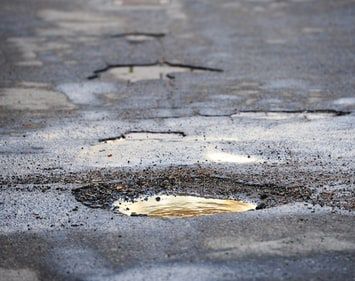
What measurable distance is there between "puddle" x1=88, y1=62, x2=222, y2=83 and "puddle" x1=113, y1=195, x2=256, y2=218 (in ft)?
19.5

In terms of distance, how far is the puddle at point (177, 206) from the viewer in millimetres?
8875

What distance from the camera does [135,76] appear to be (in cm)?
1530

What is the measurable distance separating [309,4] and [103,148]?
11772 mm

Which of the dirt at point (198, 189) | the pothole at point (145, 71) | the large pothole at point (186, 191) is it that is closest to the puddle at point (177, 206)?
the large pothole at point (186, 191)

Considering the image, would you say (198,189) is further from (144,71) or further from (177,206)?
(144,71)

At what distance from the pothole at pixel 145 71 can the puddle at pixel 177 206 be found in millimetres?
5941

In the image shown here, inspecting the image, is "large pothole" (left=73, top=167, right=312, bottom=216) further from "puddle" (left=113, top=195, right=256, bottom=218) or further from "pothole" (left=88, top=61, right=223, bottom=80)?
"pothole" (left=88, top=61, right=223, bottom=80)

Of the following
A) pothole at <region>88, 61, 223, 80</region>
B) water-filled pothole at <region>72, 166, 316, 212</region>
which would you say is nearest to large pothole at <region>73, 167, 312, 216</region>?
water-filled pothole at <region>72, 166, 316, 212</region>

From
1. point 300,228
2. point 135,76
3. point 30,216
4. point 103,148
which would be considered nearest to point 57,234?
point 30,216

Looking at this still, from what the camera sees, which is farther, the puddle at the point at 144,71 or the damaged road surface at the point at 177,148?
the puddle at the point at 144,71

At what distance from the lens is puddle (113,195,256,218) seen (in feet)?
29.1

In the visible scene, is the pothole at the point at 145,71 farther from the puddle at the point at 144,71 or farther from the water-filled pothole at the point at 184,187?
the water-filled pothole at the point at 184,187

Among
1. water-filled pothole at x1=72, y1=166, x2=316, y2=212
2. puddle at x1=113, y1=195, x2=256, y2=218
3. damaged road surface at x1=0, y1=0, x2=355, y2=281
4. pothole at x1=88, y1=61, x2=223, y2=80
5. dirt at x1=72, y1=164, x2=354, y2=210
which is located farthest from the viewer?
pothole at x1=88, y1=61, x2=223, y2=80

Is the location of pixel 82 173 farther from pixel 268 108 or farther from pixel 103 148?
pixel 268 108
